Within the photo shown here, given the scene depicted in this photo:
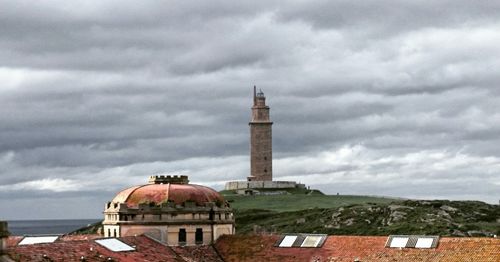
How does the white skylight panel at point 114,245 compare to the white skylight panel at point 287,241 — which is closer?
the white skylight panel at point 114,245

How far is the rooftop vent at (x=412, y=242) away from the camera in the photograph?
2680 inches

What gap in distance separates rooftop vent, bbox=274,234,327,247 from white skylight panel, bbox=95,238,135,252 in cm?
1268

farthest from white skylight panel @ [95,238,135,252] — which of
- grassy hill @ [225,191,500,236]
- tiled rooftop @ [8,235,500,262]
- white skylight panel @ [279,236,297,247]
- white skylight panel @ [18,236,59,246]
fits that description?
grassy hill @ [225,191,500,236]

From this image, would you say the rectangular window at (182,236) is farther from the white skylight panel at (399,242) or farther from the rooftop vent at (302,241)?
the white skylight panel at (399,242)

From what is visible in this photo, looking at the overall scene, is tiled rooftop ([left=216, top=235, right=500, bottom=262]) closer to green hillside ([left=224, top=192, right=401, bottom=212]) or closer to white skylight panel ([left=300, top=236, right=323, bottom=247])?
white skylight panel ([left=300, top=236, right=323, bottom=247])

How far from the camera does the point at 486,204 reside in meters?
169

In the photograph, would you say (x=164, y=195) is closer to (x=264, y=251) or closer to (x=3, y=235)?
(x=264, y=251)

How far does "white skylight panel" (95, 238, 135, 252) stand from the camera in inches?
2543

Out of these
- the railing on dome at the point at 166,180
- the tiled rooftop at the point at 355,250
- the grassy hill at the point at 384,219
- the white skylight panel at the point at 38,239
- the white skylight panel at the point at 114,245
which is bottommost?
the tiled rooftop at the point at 355,250

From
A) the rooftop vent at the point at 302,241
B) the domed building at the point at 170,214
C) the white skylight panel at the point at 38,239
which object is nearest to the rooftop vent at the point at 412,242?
the rooftop vent at the point at 302,241

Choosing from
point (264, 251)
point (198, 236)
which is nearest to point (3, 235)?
point (264, 251)

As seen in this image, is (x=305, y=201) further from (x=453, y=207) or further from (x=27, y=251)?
(x=27, y=251)

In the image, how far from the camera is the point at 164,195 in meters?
76.2

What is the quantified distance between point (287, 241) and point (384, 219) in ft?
231
